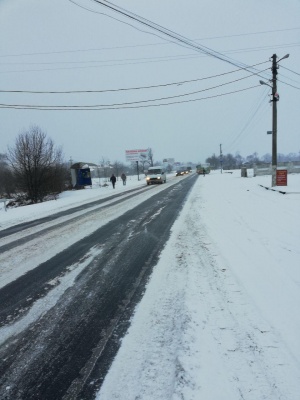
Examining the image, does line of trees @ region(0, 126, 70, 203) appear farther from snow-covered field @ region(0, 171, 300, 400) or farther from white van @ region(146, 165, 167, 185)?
snow-covered field @ region(0, 171, 300, 400)

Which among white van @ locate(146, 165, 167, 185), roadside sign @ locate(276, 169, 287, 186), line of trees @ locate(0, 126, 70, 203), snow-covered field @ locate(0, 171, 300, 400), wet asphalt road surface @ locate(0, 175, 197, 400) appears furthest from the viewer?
white van @ locate(146, 165, 167, 185)

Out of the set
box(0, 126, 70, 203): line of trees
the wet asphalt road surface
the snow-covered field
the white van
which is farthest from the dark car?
the snow-covered field

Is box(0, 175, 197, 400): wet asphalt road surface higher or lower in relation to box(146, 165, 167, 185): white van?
lower

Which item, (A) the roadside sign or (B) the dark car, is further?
(B) the dark car

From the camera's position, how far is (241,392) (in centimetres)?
249

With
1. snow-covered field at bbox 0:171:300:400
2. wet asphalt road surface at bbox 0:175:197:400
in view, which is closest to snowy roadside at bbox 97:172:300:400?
snow-covered field at bbox 0:171:300:400

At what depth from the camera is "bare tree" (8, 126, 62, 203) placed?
26062 millimetres

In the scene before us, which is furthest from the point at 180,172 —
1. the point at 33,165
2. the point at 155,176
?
the point at 33,165

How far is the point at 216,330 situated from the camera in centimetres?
342

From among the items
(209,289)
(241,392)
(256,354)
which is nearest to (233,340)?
(256,354)

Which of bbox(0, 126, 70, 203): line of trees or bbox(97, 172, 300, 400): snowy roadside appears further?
bbox(0, 126, 70, 203): line of trees

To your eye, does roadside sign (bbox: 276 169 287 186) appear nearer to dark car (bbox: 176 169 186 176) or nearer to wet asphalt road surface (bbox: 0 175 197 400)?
wet asphalt road surface (bbox: 0 175 197 400)

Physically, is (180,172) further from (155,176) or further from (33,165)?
(33,165)

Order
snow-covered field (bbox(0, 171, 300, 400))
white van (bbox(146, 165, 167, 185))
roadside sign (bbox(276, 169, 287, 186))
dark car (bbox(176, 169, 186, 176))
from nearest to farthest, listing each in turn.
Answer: snow-covered field (bbox(0, 171, 300, 400)), roadside sign (bbox(276, 169, 287, 186)), white van (bbox(146, 165, 167, 185)), dark car (bbox(176, 169, 186, 176))
